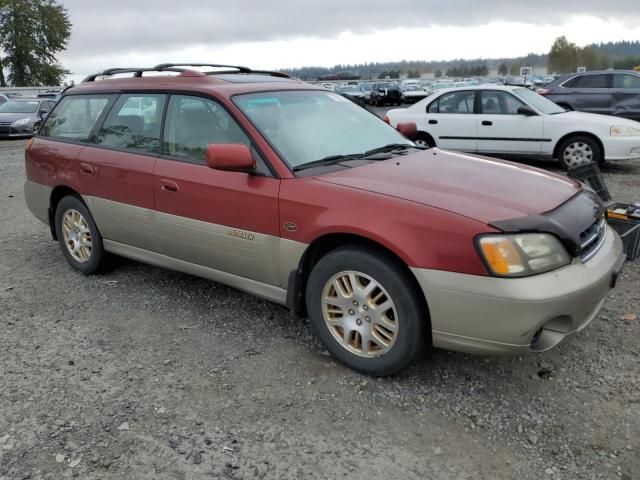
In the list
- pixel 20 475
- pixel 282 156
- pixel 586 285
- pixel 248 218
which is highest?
pixel 282 156

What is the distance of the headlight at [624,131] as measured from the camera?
349 inches

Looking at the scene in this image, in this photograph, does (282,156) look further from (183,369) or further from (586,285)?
(586,285)

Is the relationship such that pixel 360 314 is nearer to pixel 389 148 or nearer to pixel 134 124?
pixel 389 148

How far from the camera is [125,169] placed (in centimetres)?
427

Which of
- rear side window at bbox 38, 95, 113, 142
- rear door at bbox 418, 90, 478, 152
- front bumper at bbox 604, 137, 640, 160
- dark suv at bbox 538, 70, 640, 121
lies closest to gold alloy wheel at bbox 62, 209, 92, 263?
rear side window at bbox 38, 95, 113, 142

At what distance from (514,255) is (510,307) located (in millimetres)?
248

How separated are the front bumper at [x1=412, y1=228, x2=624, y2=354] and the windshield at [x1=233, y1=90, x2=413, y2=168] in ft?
3.93

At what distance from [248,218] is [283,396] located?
3.62 ft

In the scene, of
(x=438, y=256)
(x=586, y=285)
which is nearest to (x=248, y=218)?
(x=438, y=256)

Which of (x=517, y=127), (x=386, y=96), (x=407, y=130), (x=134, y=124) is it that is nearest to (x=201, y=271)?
(x=134, y=124)

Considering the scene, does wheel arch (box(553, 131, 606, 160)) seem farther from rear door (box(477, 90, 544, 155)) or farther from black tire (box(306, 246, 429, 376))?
black tire (box(306, 246, 429, 376))

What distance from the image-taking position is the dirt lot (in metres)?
2.59

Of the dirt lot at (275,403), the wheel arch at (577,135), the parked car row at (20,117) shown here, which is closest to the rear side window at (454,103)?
the wheel arch at (577,135)

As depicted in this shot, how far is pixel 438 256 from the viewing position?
2824 mm
